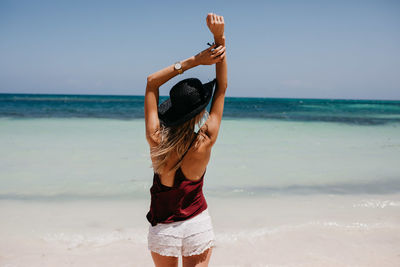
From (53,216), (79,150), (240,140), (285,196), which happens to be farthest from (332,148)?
(53,216)

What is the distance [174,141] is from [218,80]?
0.42m

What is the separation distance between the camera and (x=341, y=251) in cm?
330

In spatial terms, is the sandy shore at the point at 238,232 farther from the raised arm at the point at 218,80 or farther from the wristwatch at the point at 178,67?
the wristwatch at the point at 178,67

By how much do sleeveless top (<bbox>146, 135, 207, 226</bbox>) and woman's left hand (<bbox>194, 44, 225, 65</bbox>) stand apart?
0.56 m

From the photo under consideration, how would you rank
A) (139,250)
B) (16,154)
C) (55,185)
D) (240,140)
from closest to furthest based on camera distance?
(139,250), (55,185), (16,154), (240,140)

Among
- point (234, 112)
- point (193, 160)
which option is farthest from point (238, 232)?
point (234, 112)

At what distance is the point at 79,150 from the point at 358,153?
26.2ft

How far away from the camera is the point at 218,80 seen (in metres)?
1.65

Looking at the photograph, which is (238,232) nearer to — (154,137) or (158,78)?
(154,137)

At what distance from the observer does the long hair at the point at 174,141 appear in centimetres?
150

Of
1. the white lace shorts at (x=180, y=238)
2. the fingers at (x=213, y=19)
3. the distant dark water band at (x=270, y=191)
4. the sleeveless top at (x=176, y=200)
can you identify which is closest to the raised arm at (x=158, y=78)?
the fingers at (x=213, y=19)

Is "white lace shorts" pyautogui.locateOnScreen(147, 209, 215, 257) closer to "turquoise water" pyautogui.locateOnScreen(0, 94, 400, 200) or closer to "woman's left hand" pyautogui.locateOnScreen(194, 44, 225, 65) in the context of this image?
"woman's left hand" pyautogui.locateOnScreen(194, 44, 225, 65)

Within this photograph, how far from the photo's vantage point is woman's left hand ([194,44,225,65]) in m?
1.51

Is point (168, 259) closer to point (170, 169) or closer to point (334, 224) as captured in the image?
point (170, 169)
